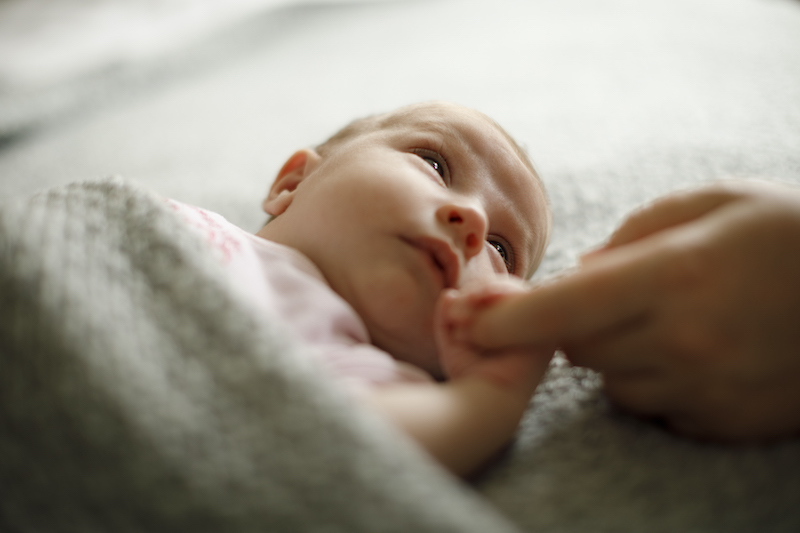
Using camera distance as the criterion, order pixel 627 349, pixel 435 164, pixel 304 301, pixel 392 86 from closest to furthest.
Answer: pixel 627 349 < pixel 304 301 < pixel 435 164 < pixel 392 86

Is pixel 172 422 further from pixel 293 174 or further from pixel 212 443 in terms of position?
pixel 293 174

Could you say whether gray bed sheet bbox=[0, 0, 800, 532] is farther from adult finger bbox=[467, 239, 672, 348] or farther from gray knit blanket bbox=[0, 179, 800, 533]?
adult finger bbox=[467, 239, 672, 348]

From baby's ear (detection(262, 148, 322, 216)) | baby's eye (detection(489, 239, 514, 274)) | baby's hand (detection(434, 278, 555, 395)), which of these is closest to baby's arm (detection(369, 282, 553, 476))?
baby's hand (detection(434, 278, 555, 395))

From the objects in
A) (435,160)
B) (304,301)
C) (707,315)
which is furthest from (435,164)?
(707,315)

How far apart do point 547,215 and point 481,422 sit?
40 centimetres

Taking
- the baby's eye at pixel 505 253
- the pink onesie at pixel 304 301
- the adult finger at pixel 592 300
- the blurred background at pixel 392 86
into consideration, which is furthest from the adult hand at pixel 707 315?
the blurred background at pixel 392 86

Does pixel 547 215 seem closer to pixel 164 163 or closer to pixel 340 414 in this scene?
pixel 340 414

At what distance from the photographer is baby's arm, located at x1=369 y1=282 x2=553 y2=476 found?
1.54 feet

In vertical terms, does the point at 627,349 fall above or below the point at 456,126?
below

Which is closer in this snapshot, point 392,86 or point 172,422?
point 172,422

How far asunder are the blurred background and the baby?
20 centimetres

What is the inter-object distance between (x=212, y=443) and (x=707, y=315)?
14.1 inches

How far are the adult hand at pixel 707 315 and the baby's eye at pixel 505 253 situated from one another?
0.26 m

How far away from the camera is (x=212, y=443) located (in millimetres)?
382
